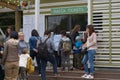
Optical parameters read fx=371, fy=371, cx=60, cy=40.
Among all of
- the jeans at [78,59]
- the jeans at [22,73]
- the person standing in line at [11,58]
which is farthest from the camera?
the jeans at [78,59]

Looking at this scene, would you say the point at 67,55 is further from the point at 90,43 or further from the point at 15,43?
the point at 15,43

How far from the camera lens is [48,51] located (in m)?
13.5

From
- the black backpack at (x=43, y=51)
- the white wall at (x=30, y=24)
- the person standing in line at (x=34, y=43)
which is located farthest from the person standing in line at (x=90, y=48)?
the white wall at (x=30, y=24)

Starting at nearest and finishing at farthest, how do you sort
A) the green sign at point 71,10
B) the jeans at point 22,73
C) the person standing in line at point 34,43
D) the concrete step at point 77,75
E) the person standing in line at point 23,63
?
the person standing in line at point 23,63 → the jeans at point 22,73 → the concrete step at point 77,75 → the person standing in line at point 34,43 → the green sign at point 71,10

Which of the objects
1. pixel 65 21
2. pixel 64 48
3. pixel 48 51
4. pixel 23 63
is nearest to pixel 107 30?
pixel 64 48

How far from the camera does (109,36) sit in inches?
575

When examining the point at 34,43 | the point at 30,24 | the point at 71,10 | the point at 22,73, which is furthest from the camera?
the point at 30,24

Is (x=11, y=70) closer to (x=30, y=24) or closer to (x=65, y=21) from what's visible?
(x=65, y=21)

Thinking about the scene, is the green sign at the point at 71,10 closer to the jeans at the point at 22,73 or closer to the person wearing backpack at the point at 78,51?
the person wearing backpack at the point at 78,51

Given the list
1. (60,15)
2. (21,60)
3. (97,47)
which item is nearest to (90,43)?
(97,47)

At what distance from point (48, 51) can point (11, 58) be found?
2.24 m

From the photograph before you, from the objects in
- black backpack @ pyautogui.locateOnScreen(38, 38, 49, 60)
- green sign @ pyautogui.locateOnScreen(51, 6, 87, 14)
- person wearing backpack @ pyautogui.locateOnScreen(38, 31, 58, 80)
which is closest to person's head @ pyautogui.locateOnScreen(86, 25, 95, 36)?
person wearing backpack @ pyautogui.locateOnScreen(38, 31, 58, 80)

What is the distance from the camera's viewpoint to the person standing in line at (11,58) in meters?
11.6

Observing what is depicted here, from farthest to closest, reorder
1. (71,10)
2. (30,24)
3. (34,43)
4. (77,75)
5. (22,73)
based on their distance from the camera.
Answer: (30,24), (71,10), (34,43), (77,75), (22,73)
